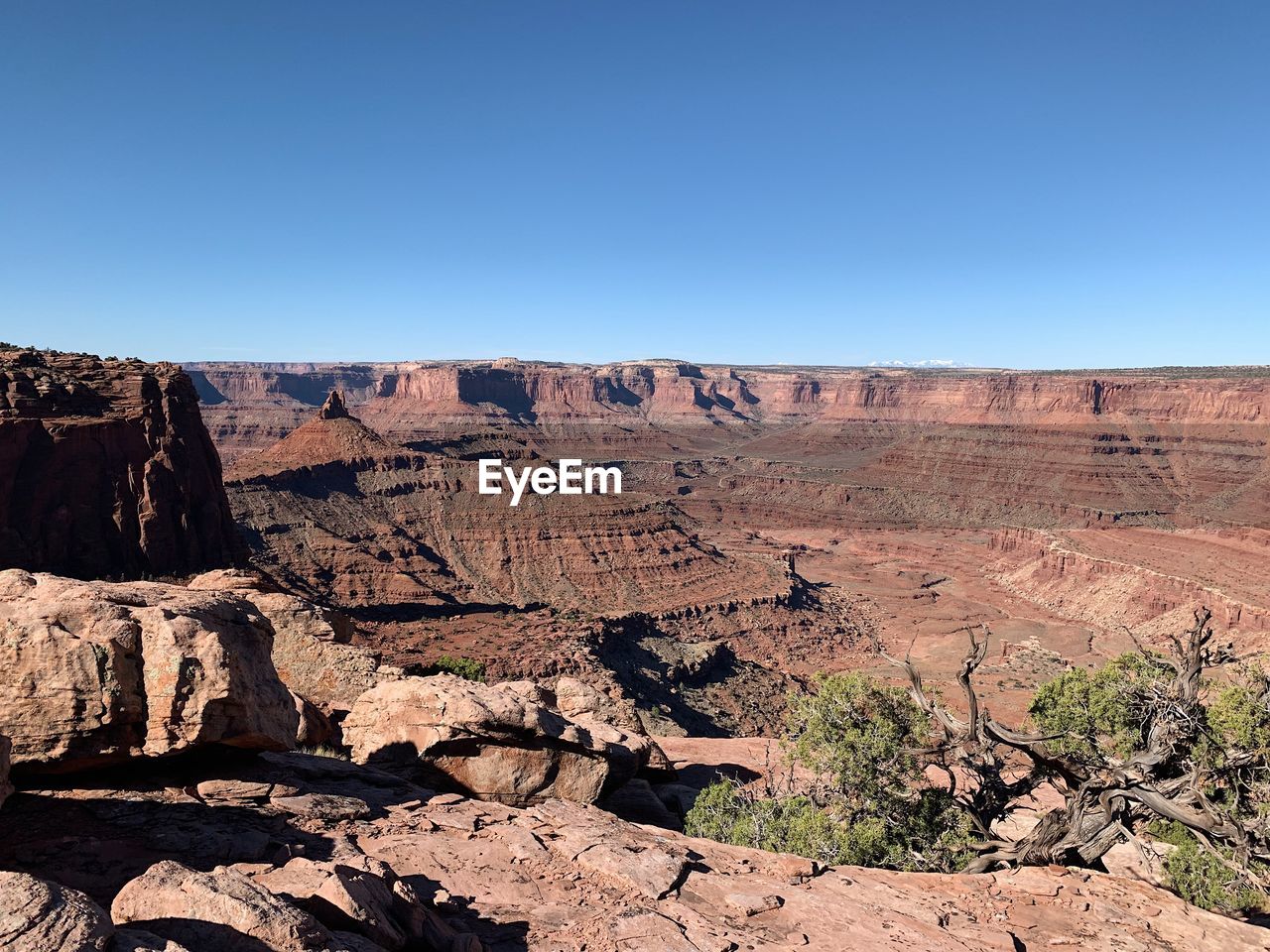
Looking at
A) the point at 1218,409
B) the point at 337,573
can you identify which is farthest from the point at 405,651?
the point at 1218,409

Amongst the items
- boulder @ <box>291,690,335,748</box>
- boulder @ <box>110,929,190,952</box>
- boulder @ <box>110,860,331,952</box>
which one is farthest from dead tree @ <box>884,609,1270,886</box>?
boulder @ <box>291,690,335,748</box>

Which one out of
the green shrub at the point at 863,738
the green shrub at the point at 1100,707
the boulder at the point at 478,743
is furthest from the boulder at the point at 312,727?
the green shrub at the point at 1100,707

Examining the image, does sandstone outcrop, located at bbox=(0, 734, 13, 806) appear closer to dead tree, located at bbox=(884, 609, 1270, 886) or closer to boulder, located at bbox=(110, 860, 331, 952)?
boulder, located at bbox=(110, 860, 331, 952)

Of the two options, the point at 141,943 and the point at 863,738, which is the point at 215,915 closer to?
the point at 141,943

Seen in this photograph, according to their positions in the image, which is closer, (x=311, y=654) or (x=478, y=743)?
(x=478, y=743)

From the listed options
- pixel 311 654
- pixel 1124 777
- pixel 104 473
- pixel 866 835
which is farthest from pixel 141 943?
pixel 104 473

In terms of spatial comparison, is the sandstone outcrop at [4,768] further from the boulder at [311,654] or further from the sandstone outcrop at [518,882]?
the boulder at [311,654]

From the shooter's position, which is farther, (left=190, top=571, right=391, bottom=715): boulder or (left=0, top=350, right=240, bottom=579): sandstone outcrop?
(left=0, top=350, right=240, bottom=579): sandstone outcrop
